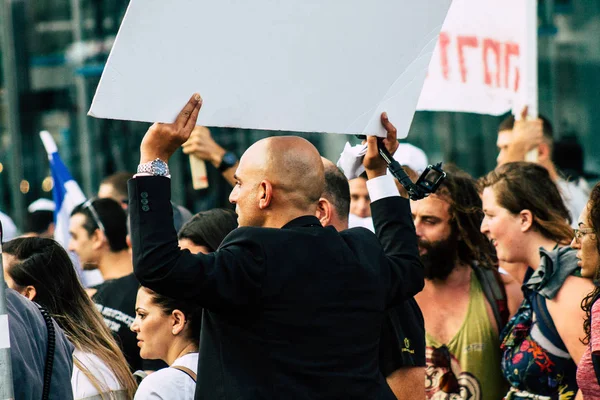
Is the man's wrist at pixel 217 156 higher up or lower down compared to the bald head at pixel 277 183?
lower down

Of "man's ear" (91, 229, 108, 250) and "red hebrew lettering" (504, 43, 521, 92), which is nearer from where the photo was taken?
"red hebrew lettering" (504, 43, 521, 92)

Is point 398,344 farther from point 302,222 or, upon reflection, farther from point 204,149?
point 204,149

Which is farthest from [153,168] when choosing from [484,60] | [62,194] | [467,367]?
[62,194]

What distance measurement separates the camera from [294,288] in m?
3.07

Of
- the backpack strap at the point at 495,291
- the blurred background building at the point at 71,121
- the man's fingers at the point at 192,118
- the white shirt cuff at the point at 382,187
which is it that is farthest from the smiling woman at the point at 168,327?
the blurred background building at the point at 71,121

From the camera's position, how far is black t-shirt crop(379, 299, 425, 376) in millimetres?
3828

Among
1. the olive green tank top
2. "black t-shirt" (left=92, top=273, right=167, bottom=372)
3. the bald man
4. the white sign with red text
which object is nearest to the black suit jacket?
the bald man

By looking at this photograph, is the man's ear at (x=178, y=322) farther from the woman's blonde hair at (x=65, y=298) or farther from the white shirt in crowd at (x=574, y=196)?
the white shirt in crowd at (x=574, y=196)

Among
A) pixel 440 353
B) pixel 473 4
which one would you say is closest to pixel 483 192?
pixel 440 353

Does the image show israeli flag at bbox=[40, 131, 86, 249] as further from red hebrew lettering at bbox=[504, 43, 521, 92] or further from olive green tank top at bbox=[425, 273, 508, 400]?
olive green tank top at bbox=[425, 273, 508, 400]

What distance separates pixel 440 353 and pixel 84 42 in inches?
401

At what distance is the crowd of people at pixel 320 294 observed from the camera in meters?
3.04

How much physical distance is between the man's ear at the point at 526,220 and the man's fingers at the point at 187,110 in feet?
8.20

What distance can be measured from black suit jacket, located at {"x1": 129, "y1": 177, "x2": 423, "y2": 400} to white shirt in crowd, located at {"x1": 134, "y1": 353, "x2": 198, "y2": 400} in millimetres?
480
